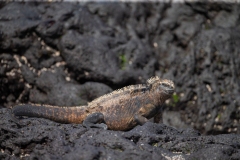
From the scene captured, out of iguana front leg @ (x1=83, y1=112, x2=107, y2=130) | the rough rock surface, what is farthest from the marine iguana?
the rough rock surface

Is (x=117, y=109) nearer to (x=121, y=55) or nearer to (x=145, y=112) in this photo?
(x=145, y=112)

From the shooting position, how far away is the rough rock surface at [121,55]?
337 inches

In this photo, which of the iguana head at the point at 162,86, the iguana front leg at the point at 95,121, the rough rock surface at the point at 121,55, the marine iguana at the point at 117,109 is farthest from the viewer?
the rough rock surface at the point at 121,55

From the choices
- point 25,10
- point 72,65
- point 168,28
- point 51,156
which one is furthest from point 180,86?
point 51,156

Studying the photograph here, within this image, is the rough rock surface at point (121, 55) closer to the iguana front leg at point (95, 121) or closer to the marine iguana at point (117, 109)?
the marine iguana at point (117, 109)

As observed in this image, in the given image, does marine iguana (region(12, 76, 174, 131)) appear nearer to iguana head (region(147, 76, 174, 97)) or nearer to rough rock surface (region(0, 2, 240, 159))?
iguana head (region(147, 76, 174, 97))

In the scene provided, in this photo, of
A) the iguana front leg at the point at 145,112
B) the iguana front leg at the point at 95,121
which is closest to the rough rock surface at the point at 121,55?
the iguana front leg at the point at 95,121

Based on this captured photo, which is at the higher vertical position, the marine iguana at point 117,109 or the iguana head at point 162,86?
the iguana head at point 162,86

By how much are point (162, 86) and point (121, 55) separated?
10.3 ft

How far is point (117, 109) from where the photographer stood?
231 inches

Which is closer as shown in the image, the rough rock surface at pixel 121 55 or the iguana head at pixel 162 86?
the iguana head at pixel 162 86

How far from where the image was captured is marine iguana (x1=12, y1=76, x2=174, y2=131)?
18.5 ft

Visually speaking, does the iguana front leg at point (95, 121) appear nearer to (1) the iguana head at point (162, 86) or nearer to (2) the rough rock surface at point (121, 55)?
(1) the iguana head at point (162, 86)

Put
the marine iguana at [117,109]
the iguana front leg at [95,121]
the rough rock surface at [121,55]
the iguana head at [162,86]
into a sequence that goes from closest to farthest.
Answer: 1. the iguana front leg at [95,121]
2. the marine iguana at [117,109]
3. the iguana head at [162,86]
4. the rough rock surface at [121,55]
